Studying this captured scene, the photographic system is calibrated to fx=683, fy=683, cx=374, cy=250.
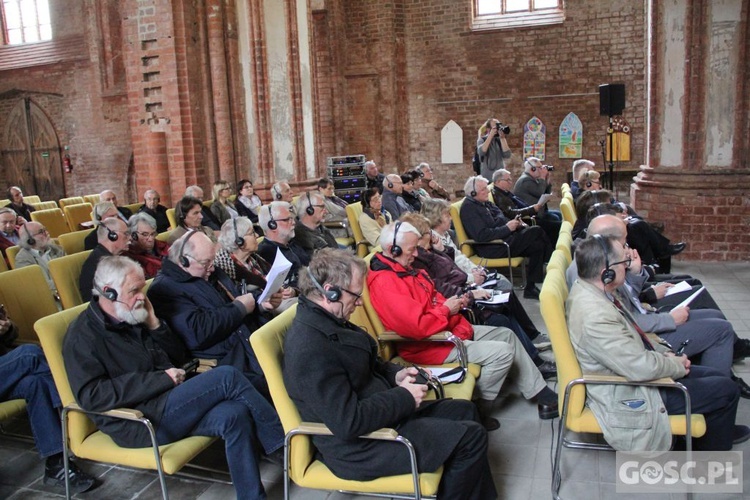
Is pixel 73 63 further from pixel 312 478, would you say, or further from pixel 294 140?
pixel 312 478

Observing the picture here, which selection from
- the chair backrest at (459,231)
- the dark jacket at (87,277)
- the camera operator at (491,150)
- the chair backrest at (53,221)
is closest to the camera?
the dark jacket at (87,277)

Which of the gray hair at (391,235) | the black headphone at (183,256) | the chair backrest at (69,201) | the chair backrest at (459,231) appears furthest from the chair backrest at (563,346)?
the chair backrest at (69,201)

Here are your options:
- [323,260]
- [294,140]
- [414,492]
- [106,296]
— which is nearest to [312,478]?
[414,492]

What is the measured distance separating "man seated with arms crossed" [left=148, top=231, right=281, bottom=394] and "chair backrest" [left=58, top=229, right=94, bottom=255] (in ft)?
8.99

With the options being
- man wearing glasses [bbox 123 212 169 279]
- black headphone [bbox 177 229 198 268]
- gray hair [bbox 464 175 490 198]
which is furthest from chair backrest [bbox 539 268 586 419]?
gray hair [bbox 464 175 490 198]

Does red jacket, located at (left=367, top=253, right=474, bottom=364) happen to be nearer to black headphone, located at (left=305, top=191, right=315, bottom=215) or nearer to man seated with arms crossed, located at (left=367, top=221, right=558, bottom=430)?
man seated with arms crossed, located at (left=367, top=221, right=558, bottom=430)

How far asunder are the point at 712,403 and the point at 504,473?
110cm

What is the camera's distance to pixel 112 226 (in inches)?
192

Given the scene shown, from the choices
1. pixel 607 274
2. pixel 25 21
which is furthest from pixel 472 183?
pixel 25 21

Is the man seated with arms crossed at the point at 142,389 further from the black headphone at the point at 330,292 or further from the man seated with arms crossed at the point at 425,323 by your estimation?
the man seated with arms crossed at the point at 425,323

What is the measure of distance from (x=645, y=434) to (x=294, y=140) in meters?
8.36

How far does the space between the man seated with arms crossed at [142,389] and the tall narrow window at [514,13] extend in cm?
1336

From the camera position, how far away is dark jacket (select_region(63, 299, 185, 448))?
9.87 ft

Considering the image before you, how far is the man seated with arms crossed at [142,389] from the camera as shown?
10.00 feet
